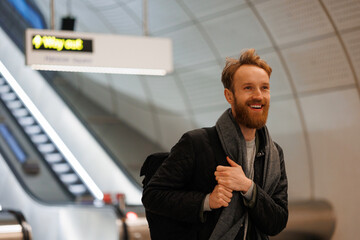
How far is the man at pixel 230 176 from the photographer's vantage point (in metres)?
2.46

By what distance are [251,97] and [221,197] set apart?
483 millimetres

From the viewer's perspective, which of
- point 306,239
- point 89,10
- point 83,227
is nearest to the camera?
point 306,239

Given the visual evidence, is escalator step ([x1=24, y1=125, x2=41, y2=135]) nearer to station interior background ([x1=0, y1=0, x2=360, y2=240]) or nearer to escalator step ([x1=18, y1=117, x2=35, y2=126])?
escalator step ([x1=18, y1=117, x2=35, y2=126])

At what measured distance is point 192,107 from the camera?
48.5 feet

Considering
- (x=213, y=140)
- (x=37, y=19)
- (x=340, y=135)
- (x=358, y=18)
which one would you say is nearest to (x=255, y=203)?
(x=213, y=140)

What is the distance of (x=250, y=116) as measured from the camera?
2.55m

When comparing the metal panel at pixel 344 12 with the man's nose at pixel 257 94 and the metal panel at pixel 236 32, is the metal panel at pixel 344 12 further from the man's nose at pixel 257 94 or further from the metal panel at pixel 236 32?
the man's nose at pixel 257 94

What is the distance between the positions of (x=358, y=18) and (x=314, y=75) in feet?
5.25

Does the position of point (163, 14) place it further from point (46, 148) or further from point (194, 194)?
point (194, 194)

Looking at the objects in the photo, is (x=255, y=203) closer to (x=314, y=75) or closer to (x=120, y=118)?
(x=314, y=75)

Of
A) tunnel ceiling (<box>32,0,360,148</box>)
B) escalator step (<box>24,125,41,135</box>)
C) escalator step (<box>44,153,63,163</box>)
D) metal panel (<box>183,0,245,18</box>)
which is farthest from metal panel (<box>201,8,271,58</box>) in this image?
escalator step (<box>24,125,41,135</box>)

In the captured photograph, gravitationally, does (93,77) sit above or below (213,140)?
above

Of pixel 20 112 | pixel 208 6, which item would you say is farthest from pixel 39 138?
pixel 208 6

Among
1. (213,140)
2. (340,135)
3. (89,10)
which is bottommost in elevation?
(213,140)
